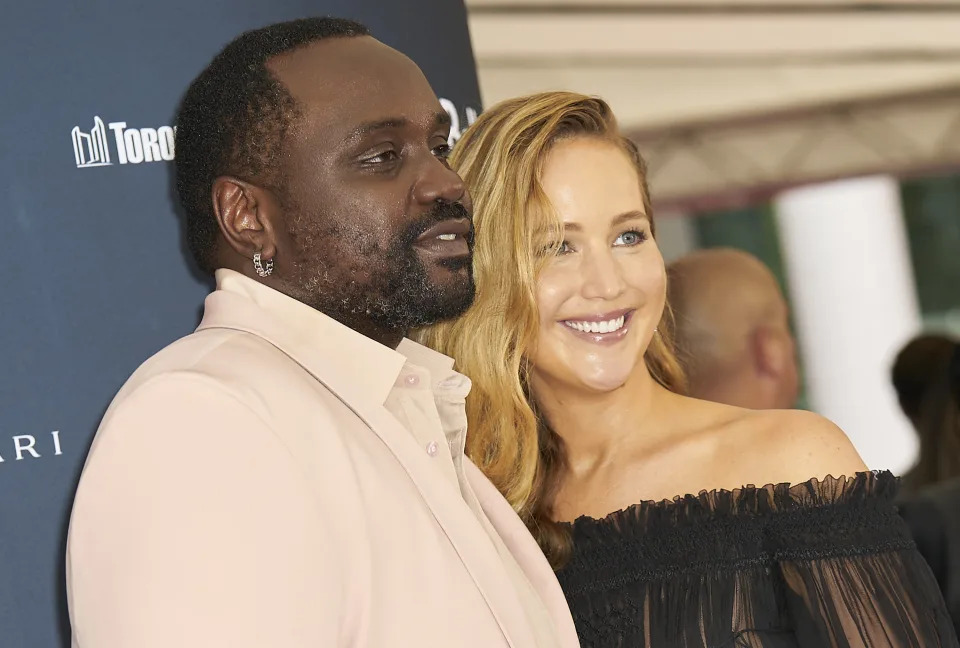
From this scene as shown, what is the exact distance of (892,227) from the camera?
11.1m

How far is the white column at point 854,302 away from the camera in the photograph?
35.6ft

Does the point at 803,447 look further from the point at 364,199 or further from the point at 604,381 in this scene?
the point at 364,199

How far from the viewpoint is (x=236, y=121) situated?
167 cm

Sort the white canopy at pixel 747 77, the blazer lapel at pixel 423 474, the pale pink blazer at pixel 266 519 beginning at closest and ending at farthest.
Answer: the pale pink blazer at pixel 266 519 < the blazer lapel at pixel 423 474 < the white canopy at pixel 747 77

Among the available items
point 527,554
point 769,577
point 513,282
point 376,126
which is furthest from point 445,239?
point 769,577

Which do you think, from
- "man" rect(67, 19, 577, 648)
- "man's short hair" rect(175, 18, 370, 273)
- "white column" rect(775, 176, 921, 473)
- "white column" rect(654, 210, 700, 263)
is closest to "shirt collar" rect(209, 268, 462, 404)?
"man" rect(67, 19, 577, 648)

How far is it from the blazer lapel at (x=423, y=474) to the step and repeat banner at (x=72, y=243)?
358 millimetres

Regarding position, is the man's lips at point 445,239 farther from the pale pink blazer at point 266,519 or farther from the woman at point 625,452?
the woman at point 625,452

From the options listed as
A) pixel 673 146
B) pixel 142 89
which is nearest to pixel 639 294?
pixel 142 89

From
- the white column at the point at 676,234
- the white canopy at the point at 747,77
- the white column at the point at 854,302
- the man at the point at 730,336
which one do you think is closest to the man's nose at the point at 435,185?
the man at the point at 730,336

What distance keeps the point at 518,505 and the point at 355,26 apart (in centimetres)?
98

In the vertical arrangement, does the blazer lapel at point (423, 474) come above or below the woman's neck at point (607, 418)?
above

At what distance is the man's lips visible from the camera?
1667 mm

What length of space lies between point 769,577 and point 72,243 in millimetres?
1270
